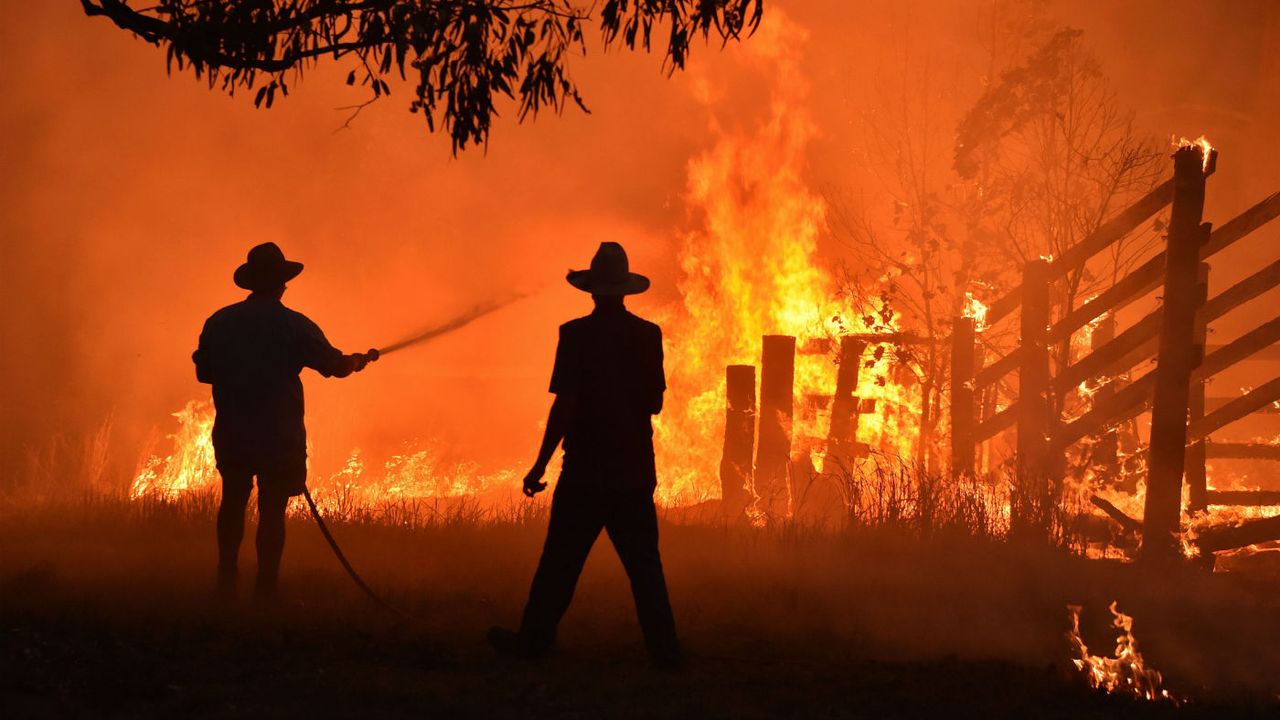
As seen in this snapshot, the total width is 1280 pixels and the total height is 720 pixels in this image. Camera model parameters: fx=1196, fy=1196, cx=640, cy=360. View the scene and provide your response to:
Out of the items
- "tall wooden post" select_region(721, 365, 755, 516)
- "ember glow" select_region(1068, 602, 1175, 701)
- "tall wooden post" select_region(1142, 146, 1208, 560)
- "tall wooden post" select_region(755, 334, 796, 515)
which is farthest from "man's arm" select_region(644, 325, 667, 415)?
"tall wooden post" select_region(721, 365, 755, 516)

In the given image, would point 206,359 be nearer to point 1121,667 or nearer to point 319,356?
point 319,356

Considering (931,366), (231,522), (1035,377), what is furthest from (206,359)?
(931,366)

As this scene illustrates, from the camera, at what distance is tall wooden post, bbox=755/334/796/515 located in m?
11.3

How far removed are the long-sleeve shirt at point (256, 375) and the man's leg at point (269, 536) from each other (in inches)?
7.4

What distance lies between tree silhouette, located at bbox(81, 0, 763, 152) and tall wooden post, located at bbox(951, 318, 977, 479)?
495 cm

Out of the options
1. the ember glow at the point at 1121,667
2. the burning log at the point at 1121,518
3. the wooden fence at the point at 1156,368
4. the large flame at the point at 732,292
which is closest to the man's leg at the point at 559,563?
the ember glow at the point at 1121,667

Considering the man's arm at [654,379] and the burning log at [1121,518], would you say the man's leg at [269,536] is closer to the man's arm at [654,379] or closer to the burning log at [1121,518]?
the man's arm at [654,379]

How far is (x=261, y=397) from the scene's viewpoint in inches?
275

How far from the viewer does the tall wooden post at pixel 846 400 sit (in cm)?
1195

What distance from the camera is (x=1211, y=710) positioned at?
5.81 m

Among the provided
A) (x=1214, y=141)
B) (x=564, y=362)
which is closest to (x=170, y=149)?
(x=1214, y=141)

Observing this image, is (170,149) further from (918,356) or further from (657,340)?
(657,340)

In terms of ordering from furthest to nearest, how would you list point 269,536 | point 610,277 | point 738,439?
point 738,439 → point 269,536 → point 610,277

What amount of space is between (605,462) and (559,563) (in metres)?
0.58
